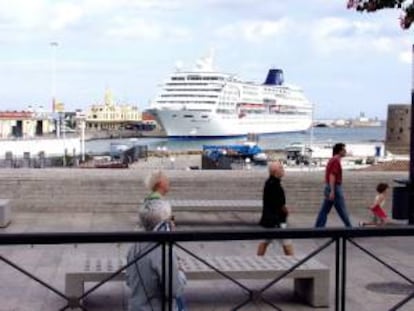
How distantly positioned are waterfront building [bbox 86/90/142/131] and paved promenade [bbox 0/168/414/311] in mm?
165606

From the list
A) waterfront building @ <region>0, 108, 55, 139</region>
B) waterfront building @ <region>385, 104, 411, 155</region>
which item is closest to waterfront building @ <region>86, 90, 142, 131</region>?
waterfront building @ <region>0, 108, 55, 139</region>

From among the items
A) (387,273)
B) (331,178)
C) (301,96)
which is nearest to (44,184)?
(331,178)

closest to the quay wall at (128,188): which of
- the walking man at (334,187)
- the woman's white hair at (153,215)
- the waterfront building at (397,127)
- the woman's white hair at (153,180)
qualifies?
the walking man at (334,187)

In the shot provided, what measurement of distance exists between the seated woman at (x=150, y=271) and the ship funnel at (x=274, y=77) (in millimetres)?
139013

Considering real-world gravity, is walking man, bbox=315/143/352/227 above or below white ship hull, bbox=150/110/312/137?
above

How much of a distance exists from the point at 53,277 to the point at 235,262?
2.53 meters

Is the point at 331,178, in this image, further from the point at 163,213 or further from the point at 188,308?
the point at 163,213

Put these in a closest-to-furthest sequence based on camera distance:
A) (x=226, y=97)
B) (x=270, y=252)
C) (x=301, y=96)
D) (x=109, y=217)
A: (x=270, y=252) < (x=109, y=217) < (x=226, y=97) < (x=301, y=96)

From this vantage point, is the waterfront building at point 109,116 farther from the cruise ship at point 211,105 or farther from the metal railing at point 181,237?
the metal railing at point 181,237

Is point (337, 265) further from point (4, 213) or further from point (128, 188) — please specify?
point (128, 188)

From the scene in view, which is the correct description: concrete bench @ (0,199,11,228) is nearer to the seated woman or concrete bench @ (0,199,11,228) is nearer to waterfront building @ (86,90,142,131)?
the seated woman

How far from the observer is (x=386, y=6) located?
1041 centimetres

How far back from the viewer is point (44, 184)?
1736 cm

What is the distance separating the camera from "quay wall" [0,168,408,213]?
17.3 m
